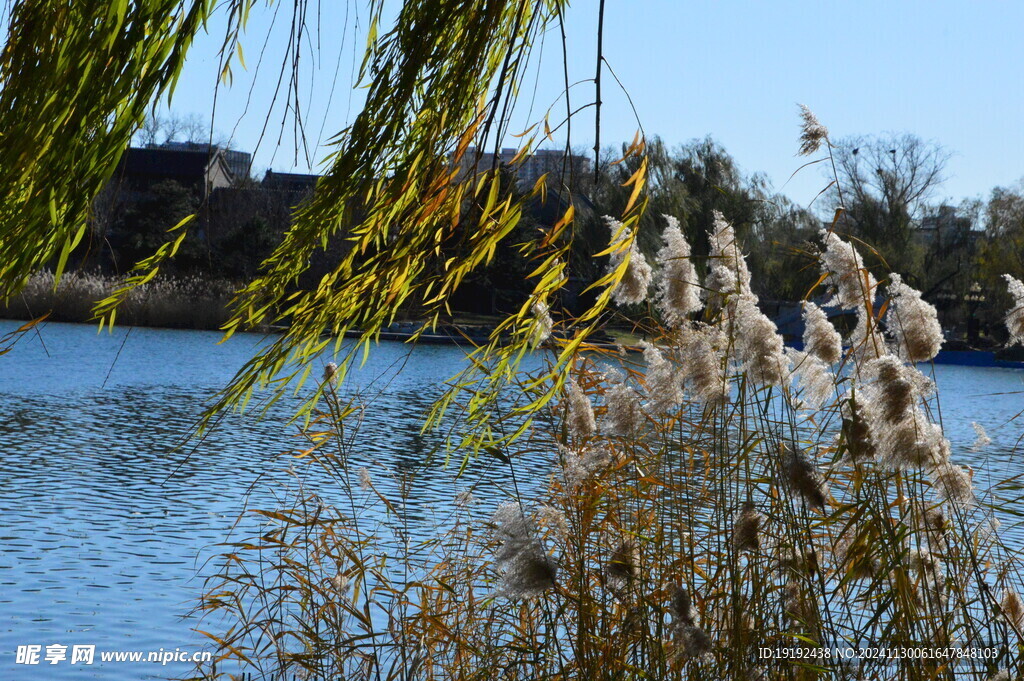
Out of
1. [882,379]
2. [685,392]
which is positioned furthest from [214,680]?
[882,379]

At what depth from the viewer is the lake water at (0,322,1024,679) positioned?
545 cm

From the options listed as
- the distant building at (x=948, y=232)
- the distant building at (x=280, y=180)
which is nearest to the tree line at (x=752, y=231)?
the distant building at (x=948, y=232)

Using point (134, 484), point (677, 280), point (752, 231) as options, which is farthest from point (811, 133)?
point (752, 231)

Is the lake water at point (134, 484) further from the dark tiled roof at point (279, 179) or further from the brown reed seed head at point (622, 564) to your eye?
the brown reed seed head at point (622, 564)

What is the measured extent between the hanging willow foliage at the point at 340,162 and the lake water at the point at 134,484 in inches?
7.2

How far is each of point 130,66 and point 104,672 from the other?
4282 millimetres

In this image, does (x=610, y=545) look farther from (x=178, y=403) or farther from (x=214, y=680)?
(x=178, y=403)

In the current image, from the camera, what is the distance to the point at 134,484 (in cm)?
899

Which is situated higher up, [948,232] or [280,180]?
[948,232]

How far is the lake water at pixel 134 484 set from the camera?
5453mm

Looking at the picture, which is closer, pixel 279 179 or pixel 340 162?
pixel 340 162

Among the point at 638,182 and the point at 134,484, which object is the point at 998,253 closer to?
the point at 134,484

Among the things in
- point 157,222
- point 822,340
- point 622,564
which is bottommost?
point 622,564

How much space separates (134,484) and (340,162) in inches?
313
